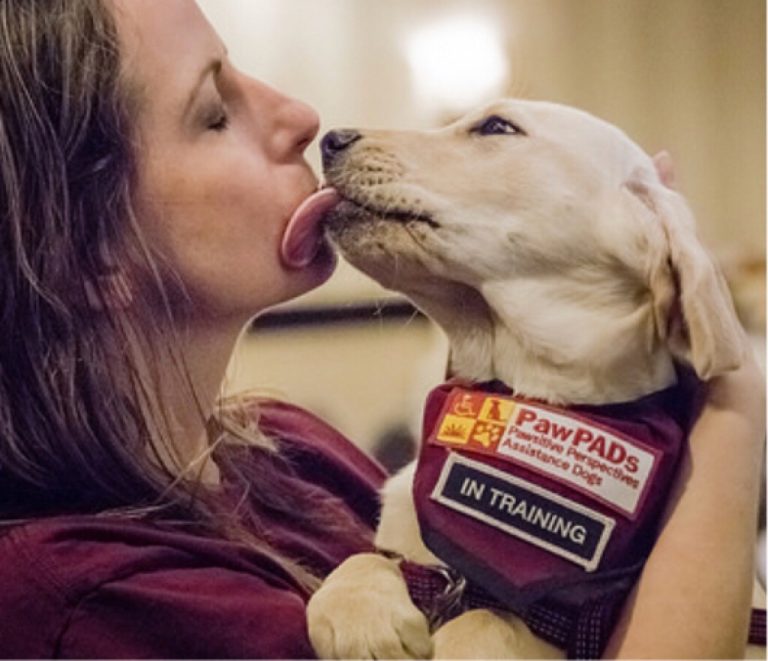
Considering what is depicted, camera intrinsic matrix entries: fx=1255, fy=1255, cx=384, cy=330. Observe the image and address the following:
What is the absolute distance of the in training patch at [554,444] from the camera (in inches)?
35.9

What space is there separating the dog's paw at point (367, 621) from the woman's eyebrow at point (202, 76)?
40 centimetres

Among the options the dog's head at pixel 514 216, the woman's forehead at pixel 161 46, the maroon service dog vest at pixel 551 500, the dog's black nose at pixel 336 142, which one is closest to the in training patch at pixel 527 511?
the maroon service dog vest at pixel 551 500

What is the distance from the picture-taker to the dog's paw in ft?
2.88

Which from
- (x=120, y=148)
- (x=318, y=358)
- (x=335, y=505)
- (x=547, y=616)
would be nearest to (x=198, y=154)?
(x=120, y=148)

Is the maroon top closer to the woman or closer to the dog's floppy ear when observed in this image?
the woman

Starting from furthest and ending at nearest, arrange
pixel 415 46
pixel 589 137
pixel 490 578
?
pixel 415 46, pixel 589 137, pixel 490 578

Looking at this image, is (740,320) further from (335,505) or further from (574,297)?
(335,505)

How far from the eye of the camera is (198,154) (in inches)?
40.1

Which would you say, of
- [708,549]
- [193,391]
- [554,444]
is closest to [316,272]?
[193,391]

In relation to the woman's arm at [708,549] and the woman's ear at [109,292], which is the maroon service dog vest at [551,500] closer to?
the woman's arm at [708,549]

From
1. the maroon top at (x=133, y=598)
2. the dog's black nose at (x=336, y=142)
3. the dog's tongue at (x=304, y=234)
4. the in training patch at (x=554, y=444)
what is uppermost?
the dog's black nose at (x=336, y=142)

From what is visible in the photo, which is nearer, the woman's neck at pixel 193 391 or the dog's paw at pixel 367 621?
the dog's paw at pixel 367 621

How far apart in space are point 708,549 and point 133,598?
42cm

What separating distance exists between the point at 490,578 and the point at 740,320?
1.08 feet
